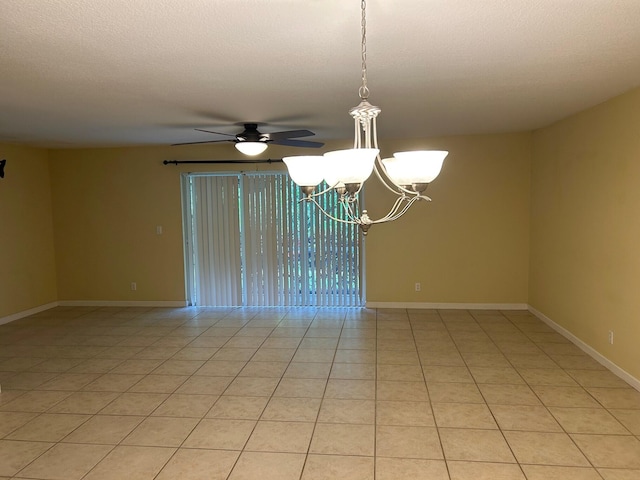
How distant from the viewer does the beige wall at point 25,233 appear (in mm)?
5629

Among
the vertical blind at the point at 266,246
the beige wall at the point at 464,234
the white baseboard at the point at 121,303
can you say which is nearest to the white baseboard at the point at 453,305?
the beige wall at the point at 464,234

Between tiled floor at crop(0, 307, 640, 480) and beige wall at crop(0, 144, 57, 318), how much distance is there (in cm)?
92

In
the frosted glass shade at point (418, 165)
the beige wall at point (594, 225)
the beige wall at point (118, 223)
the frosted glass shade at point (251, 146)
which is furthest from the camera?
the beige wall at point (118, 223)

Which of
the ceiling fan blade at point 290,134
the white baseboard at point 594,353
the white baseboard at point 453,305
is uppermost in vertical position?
the ceiling fan blade at point 290,134

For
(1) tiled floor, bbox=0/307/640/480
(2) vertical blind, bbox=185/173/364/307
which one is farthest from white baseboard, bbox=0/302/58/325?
(2) vertical blind, bbox=185/173/364/307

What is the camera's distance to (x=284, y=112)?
391cm

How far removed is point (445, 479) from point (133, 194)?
5.48 metres

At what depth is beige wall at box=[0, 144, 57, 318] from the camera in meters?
5.63

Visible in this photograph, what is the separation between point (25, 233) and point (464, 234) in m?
5.77

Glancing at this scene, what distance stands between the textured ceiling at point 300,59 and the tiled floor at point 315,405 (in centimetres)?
222

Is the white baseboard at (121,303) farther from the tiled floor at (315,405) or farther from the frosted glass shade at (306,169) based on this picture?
the frosted glass shade at (306,169)

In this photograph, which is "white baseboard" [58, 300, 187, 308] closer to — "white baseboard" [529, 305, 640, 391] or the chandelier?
"white baseboard" [529, 305, 640, 391]

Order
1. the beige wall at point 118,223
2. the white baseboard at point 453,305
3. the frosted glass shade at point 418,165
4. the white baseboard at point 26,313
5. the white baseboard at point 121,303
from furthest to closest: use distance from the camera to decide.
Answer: the white baseboard at point 121,303 < the beige wall at point 118,223 < the white baseboard at point 453,305 < the white baseboard at point 26,313 < the frosted glass shade at point 418,165

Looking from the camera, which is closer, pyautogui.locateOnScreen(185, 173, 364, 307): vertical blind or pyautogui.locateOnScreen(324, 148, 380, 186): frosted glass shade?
pyautogui.locateOnScreen(324, 148, 380, 186): frosted glass shade
